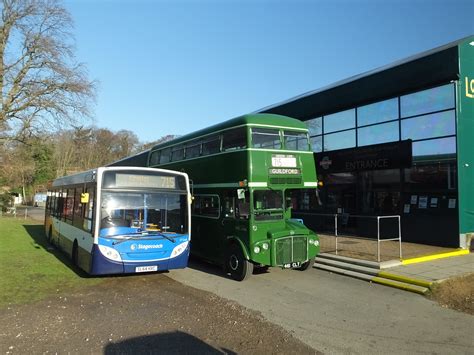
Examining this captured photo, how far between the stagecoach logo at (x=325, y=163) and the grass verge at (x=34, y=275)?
1179 centimetres

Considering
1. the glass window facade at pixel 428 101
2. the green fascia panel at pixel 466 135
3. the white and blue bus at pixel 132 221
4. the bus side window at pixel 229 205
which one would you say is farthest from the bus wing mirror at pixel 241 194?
the glass window facade at pixel 428 101

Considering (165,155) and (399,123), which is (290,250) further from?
(399,123)

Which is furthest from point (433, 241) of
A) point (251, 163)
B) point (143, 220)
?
point (143, 220)

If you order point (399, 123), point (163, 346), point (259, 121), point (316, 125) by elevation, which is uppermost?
point (316, 125)

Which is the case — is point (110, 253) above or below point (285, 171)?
below

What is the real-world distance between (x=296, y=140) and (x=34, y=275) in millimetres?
7596

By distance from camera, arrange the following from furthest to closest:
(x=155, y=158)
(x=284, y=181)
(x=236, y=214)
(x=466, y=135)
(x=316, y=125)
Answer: (x=316, y=125) < (x=155, y=158) < (x=466, y=135) < (x=236, y=214) < (x=284, y=181)

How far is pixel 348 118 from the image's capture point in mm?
18328

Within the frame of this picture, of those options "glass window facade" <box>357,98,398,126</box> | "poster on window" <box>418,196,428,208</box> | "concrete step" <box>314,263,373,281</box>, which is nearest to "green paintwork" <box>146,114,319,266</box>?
"concrete step" <box>314,263,373,281</box>

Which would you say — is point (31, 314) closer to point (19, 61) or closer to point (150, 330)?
point (150, 330)

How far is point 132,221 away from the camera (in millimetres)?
9617

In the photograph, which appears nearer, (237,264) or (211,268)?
(237,264)

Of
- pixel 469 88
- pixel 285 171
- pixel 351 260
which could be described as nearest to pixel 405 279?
pixel 351 260

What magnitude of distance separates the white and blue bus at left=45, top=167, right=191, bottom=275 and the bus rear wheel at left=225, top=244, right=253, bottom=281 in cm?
128
